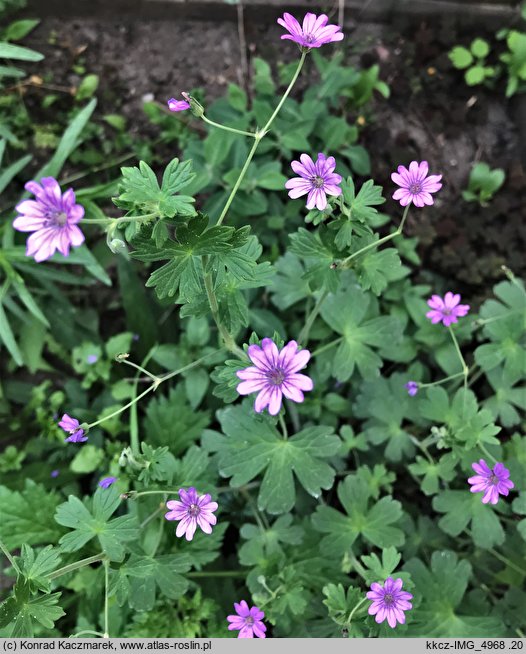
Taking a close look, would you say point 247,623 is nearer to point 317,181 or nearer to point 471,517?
point 471,517

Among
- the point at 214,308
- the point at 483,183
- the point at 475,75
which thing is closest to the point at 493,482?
the point at 214,308

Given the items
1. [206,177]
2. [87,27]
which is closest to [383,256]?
[206,177]

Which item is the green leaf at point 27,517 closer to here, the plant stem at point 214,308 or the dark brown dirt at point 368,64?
the plant stem at point 214,308

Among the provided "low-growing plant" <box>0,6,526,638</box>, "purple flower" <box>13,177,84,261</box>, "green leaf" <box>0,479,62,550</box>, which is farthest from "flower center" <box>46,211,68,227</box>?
"green leaf" <box>0,479,62,550</box>

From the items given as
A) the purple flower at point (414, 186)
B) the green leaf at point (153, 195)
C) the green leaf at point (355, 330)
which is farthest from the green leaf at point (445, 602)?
the green leaf at point (153, 195)

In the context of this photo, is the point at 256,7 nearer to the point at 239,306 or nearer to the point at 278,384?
the point at 239,306

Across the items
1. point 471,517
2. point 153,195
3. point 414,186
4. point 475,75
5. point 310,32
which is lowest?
point 471,517

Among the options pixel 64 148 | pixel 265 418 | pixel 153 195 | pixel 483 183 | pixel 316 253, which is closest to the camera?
pixel 153 195

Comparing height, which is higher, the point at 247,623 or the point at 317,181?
the point at 317,181
